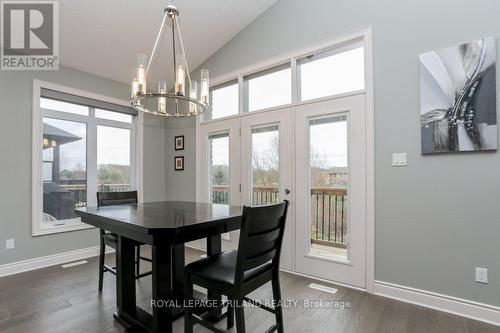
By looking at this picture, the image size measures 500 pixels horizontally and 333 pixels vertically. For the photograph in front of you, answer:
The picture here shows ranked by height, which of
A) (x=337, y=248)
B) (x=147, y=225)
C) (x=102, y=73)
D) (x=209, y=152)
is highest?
(x=102, y=73)

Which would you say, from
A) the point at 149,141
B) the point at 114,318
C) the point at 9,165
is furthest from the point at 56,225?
the point at 114,318

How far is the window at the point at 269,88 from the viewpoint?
10.5 feet

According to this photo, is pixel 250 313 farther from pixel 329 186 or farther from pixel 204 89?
pixel 204 89

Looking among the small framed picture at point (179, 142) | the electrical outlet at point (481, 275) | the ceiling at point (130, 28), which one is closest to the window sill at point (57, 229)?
the small framed picture at point (179, 142)

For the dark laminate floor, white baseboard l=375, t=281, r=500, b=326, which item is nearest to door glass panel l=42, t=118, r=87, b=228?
the dark laminate floor

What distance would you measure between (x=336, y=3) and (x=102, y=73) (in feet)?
10.7

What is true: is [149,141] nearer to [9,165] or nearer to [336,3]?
[9,165]

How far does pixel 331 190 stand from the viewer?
280cm

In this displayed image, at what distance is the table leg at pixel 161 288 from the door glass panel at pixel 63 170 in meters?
2.72

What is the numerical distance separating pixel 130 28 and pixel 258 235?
3074 millimetres

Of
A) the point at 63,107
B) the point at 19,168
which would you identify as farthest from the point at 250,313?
the point at 63,107

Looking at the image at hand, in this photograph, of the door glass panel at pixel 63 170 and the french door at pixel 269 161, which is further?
the door glass panel at pixel 63 170

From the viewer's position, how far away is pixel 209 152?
3916 mm

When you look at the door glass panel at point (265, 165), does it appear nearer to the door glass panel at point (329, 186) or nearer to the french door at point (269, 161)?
the french door at point (269, 161)
